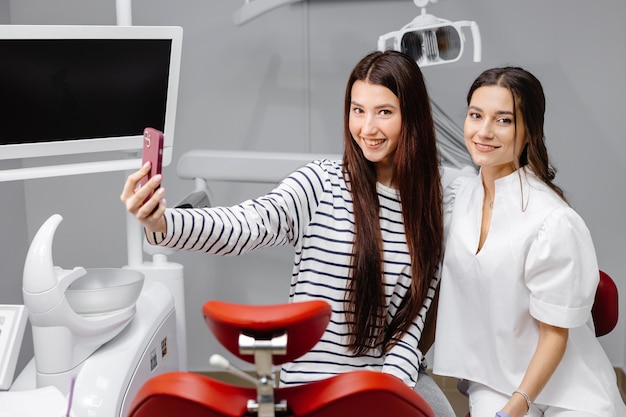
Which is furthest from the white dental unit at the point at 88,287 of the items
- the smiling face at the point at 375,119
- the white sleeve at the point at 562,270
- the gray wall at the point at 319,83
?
the white sleeve at the point at 562,270

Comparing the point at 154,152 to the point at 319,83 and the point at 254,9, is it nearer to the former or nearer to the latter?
the point at 254,9

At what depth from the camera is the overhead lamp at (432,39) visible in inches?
94.3

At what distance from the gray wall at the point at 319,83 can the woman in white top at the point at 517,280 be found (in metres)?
1.34

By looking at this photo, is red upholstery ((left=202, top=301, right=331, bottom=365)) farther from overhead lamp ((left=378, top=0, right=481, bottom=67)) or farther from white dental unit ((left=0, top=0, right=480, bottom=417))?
overhead lamp ((left=378, top=0, right=481, bottom=67))

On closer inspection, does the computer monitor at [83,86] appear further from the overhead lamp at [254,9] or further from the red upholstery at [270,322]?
the red upholstery at [270,322]

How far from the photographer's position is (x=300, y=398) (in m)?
1.12

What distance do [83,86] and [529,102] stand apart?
1.20 metres

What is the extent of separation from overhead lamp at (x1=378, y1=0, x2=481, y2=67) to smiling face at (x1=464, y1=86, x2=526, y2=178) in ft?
2.31

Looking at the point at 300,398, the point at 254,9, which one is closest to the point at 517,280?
the point at 300,398

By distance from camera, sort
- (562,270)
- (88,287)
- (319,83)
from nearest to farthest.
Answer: (562,270) → (88,287) → (319,83)

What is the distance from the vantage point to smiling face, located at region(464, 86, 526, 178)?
66.9 inches

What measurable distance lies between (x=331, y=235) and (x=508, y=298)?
44 centimetres

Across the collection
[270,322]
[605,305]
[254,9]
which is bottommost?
[605,305]

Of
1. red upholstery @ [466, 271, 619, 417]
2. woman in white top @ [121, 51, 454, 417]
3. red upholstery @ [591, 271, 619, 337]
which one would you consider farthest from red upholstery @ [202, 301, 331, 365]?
red upholstery @ [591, 271, 619, 337]
